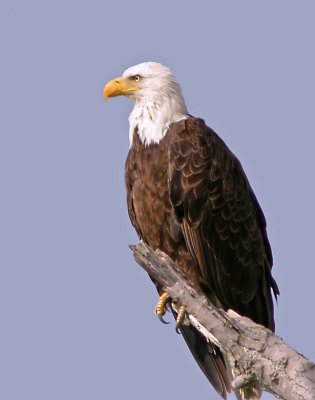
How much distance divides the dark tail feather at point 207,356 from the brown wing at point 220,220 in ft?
1.02

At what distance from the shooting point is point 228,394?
25.2 feet

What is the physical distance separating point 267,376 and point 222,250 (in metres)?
2.33

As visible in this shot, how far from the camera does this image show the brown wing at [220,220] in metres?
7.66

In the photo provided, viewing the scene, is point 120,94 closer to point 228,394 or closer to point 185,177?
point 185,177

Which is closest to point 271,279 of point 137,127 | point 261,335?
point 137,127

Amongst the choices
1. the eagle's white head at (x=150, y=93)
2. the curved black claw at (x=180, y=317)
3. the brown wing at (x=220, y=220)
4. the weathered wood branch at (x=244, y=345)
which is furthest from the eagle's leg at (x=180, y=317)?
the eagle's white head at (x=150, y=93)

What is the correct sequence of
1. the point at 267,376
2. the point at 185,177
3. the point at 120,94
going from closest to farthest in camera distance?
1. the point at 267,376
2. the point at 185,177
3. the point at 120,94

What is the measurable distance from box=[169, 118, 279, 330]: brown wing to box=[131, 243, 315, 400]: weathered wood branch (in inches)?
47.3

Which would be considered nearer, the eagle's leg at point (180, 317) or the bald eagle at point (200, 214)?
the eagle's leg at point (180, 317)

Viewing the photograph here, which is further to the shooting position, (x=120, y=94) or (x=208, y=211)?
(x=120, y=94)

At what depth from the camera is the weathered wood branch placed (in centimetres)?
541

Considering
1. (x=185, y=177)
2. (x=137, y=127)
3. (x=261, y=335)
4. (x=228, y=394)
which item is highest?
(x=137, y=127)

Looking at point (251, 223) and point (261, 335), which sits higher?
point (251, 223)

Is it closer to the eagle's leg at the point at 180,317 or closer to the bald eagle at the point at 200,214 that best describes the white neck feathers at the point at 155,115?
the bald eagle at the point at 200,214
